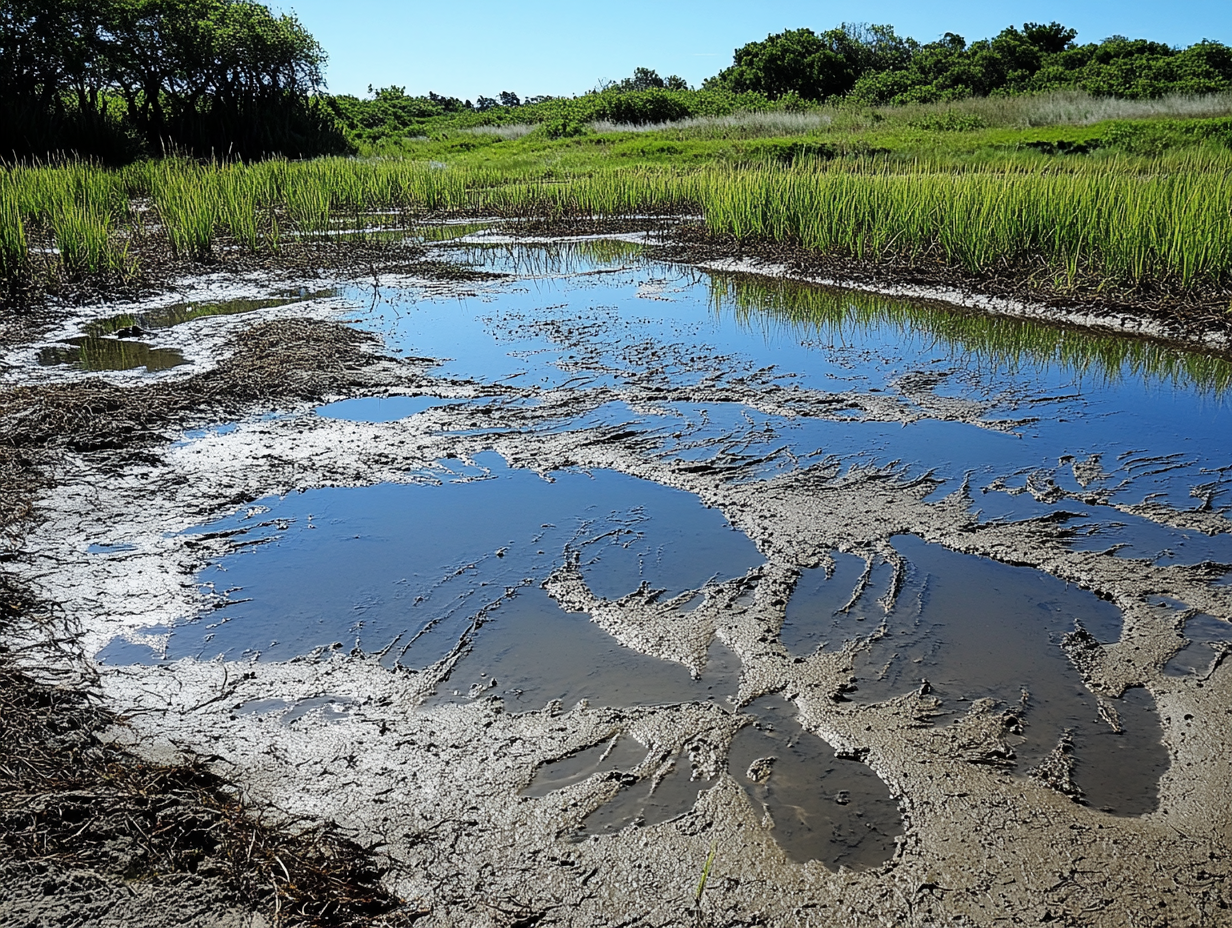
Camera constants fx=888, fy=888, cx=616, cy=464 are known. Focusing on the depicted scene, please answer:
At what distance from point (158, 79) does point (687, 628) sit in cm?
2714

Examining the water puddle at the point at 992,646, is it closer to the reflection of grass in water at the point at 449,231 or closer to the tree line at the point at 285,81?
the reflection of grass in water at the point at 449,231

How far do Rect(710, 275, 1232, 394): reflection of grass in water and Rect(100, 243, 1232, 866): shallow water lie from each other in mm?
49

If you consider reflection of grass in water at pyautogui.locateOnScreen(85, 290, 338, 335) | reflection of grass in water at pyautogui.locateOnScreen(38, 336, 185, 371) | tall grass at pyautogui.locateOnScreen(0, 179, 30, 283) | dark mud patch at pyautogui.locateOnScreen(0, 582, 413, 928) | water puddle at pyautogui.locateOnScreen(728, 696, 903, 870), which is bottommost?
water puddle at pyautogui.locateOnScreen(728, 696, 903, 870)

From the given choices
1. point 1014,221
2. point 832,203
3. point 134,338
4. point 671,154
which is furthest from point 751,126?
point 134,338

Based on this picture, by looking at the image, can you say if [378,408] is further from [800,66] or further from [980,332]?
[800,66]

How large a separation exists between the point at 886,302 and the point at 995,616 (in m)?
5.76

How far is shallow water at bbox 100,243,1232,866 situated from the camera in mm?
2307

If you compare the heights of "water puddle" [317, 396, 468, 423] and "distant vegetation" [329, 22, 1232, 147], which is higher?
"distant vegetation" [329, 22, 1232, 147]

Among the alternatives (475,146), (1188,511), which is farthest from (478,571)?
(475,146)

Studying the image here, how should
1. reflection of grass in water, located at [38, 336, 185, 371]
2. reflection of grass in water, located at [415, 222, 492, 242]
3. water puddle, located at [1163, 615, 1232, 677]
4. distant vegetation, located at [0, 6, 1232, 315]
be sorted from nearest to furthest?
water puddle, located at [1163, 615, 1232, 677], reflection of grass in water, located at [38, 336, 185, 371], distant vegetation, located at [0, 6, 1232, 315], reflection of grass in water, located at [415, 222, 492, 242]

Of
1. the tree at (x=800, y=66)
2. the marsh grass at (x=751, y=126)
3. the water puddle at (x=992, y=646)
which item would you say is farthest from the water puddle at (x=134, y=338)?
the tree at (x=800, y=66)

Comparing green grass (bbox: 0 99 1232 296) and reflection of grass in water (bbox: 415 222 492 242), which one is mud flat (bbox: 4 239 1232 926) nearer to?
green grass (bbox: 0 99 1232 296)

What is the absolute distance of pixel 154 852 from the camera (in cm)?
181

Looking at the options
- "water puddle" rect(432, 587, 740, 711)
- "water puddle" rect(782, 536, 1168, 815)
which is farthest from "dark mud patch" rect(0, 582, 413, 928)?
"water puddle" rect(782, 536, 1168, 815)
